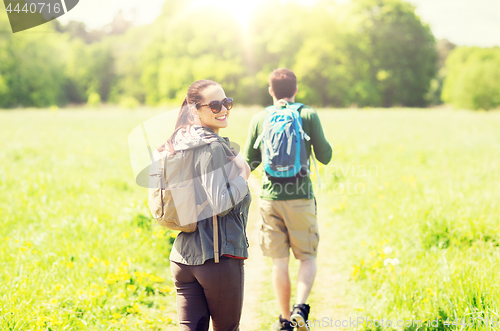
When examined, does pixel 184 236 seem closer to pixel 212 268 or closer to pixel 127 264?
pixel 212 268

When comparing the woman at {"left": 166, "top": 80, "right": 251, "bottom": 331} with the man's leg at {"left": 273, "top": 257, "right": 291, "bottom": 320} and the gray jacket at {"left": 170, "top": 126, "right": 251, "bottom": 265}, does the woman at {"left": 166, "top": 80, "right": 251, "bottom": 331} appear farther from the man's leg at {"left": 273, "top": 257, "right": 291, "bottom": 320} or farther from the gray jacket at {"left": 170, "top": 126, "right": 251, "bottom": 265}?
the man's leg at {"left": 273, "top": 257, "right": 291, "bottom": 320}

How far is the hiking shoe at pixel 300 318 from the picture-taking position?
2.83 metres

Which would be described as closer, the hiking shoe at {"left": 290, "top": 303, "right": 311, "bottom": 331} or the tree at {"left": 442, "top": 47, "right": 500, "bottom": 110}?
the hiking shoe at {"left": 290, "top": 303, "right": 311, "bottom": 331}

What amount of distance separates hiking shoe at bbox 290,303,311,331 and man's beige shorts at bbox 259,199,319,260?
40 cm

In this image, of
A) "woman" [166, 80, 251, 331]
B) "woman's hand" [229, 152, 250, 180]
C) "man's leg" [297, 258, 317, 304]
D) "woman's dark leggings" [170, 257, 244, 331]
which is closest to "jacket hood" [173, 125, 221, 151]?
"woman" [166, 80, 251, 331]

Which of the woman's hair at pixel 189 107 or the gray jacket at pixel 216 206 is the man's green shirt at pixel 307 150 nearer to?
the gray jacket at pixel 216 206

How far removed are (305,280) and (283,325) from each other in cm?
44

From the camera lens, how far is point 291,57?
42.7 meters

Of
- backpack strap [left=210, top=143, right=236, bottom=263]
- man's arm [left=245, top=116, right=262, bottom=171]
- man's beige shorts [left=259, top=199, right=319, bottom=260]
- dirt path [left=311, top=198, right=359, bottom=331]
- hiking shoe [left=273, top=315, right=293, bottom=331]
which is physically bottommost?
dirt path [left=311, top=198, right=359, bottom=331]

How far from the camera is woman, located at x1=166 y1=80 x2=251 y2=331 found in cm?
179

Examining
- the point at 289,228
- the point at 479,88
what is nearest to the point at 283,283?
the point at 289,228

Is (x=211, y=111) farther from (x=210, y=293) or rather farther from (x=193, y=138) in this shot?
(x=210, y=293)

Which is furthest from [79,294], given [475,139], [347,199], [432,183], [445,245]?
[475,139]

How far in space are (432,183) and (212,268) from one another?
5.58 metres
